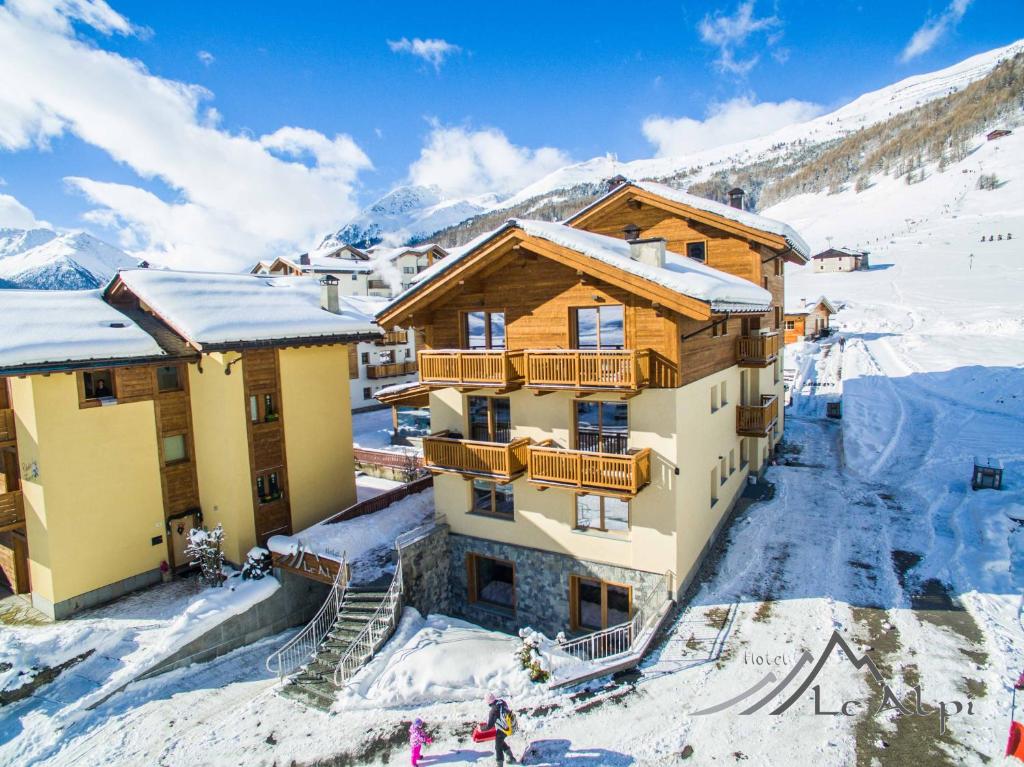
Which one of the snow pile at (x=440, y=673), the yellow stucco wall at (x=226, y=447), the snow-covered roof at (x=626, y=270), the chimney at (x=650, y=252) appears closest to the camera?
the snow pile at (x=440, y=673)

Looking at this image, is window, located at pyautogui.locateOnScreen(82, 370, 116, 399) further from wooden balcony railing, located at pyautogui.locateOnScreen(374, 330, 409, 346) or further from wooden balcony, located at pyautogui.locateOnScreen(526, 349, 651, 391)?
wooden balcony railing, located at pyautogui.locateOnScreen(374, 330, 409, 346)

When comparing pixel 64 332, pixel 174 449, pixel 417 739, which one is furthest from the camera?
pixel 174 449

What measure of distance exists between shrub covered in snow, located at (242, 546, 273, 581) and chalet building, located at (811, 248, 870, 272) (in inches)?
3956

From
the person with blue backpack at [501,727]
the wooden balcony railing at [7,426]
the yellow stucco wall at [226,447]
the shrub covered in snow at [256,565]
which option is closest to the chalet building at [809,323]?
the yellow stucco wall at [226,447]

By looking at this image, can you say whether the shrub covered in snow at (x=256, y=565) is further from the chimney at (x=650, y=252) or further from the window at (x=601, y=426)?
the chimney at (x=650, y=252)

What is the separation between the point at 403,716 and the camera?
11984 millimetres

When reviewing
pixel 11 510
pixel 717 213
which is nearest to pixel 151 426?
pixel 11 510

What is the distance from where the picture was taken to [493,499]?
1714cm

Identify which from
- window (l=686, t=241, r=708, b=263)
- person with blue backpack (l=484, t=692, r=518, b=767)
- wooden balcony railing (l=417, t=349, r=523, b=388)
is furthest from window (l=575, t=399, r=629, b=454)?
window (l=686, t=241, r=708, b=263)

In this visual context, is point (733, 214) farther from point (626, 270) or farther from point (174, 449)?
point (174, 449)

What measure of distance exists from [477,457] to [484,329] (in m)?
3.90

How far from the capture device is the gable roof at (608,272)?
1302 centimetres

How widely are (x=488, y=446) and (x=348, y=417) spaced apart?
9353mm

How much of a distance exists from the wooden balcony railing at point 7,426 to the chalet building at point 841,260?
344ft
